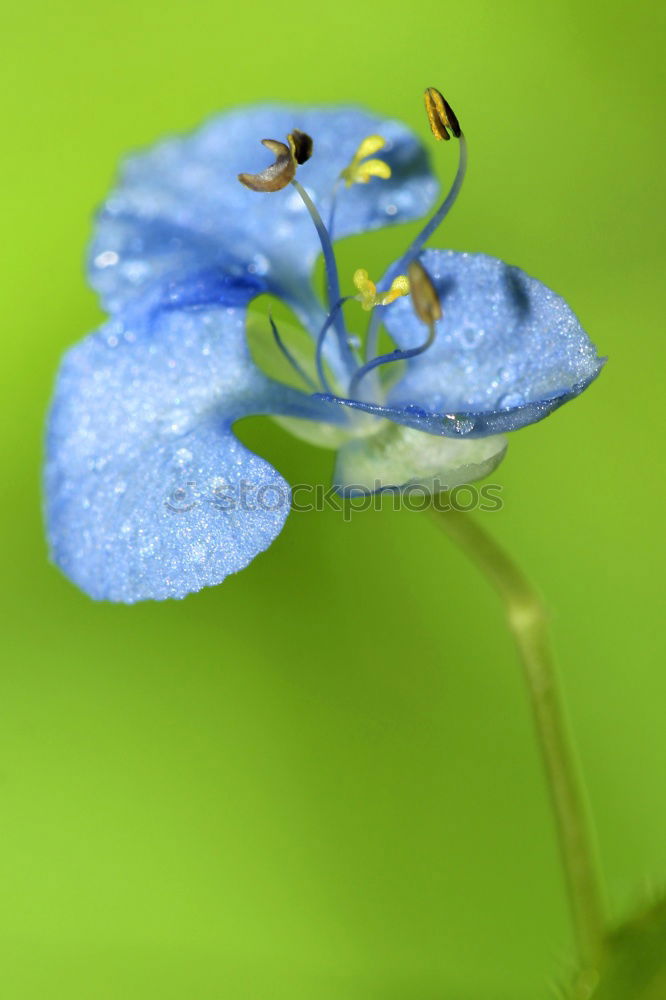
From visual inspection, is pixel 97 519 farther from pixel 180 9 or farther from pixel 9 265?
pixel 180 9

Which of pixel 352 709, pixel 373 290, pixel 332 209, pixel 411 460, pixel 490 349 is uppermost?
pixel 332 209

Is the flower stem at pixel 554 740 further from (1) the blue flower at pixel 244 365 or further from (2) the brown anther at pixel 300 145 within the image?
(2) the brown anther at pixel 300 145

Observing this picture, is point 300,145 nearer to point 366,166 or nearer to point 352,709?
point 366,166

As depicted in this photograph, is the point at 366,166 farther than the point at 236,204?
No

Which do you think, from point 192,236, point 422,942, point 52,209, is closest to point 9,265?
point 52,209

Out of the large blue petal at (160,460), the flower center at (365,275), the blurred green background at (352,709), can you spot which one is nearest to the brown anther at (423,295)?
the flower center at (365,275)

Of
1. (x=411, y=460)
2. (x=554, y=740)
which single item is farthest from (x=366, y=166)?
(x=554, y=740)
